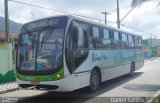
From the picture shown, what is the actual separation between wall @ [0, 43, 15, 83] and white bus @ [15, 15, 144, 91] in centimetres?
588

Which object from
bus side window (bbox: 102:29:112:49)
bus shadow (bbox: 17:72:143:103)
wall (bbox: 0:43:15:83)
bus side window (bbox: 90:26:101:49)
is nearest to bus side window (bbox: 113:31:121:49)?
bus side window (bbox: 102:29:112:49)

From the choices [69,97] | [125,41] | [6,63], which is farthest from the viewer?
[125,41]

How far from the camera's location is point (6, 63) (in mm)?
18047

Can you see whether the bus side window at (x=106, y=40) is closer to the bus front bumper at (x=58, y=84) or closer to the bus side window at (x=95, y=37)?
the bus side window at (x=95, y=37)

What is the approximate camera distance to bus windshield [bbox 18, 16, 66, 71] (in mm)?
11070

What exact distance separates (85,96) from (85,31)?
2.62 meters

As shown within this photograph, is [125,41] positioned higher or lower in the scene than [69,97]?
higher

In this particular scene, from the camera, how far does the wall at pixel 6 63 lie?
1771 cm

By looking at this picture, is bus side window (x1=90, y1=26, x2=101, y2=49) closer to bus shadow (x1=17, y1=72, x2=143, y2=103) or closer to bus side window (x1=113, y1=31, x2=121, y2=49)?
bus shadow (x1=17, y1=72, x2=143, y2=103)

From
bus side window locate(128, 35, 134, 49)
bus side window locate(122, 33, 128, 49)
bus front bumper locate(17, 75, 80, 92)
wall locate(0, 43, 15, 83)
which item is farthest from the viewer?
bus side window locate(128, 35, 134, 49)

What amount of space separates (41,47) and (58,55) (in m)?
0.75

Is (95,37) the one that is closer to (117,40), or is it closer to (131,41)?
(117,40)

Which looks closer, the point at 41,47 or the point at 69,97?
the point at 41,47

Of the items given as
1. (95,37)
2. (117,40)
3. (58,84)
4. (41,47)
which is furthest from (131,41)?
(58,84)
